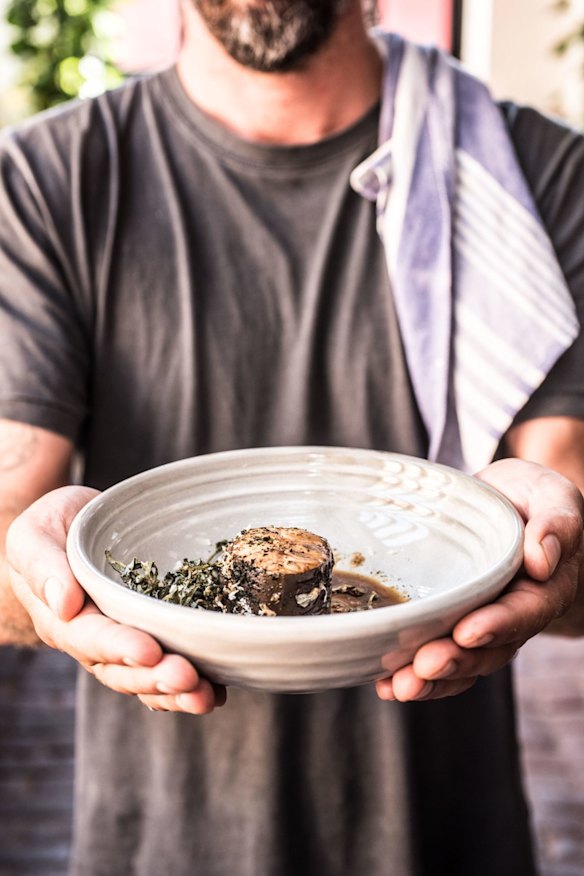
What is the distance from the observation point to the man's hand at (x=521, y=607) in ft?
2.60

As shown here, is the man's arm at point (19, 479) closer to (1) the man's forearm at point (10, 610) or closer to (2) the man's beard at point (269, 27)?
(1) the man's forearm at point (10, 610)

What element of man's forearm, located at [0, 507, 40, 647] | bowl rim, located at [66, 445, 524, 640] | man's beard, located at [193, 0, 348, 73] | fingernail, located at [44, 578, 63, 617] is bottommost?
man's forearm, located at [0, 507, 40, 647]

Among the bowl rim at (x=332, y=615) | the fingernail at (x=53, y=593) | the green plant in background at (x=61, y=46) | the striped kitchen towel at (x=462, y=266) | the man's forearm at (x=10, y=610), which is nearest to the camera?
the bowl rim at (x=332, y=615)

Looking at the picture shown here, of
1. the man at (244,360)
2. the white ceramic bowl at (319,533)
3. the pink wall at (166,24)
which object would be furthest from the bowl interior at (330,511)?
the pink wall at (166,24)

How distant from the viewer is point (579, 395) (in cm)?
132

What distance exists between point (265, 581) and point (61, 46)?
3.18 m

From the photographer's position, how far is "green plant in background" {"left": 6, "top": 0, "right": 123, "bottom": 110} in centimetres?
351

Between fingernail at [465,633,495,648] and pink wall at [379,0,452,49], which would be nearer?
fingernail at [465,633,495,648]

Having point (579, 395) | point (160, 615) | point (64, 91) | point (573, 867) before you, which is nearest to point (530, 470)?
point (579, 395)

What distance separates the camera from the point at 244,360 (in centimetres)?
136

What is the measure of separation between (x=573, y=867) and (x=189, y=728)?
60.0 inches

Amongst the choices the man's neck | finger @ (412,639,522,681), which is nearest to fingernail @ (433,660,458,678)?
finger @ (412,639,522,681)

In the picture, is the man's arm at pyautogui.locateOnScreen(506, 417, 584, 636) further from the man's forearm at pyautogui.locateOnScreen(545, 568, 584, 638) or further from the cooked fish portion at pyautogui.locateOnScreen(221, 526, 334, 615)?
the cooked fish portion at pyautogui.locateOnScreen(221, 526, 334, 615)

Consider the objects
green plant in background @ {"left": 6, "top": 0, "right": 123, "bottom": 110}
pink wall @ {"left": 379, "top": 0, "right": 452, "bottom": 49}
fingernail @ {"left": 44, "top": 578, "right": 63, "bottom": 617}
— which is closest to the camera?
fingernail @ {"left": 44, "top": 578, "right": 63, "bottom": 617}
